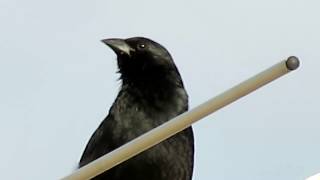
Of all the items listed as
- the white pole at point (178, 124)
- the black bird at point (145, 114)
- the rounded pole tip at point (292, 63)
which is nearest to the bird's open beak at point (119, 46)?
the black bird at point (145, 114)

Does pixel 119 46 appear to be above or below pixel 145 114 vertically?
above

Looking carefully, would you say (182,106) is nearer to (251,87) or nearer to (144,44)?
(144,44)

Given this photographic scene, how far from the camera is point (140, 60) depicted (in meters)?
6.13

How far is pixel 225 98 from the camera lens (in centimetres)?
299

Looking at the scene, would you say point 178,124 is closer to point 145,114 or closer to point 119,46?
point 145,114

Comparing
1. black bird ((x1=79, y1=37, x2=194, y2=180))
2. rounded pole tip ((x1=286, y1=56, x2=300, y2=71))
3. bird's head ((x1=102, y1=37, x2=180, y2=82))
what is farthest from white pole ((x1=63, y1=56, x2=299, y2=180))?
bird's head ((x1=102, y1=37, x2=180, y2=82))

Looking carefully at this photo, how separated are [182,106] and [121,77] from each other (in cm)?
49

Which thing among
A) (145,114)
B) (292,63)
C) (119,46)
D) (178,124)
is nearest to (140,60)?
(119,46)

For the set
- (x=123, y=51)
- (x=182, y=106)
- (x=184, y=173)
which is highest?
(x=123, y=51)

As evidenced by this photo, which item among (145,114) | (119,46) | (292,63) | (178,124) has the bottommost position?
(145,114)

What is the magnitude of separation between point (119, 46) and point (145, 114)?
0.53 m

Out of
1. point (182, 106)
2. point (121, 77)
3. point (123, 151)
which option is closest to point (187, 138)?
point (182, 106)

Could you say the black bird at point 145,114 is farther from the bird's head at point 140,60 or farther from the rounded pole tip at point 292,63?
the rounded pole tip at point 292,63

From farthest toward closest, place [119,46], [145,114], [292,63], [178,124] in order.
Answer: [119,46]
[145,114]
[178,124]
[292,63]
